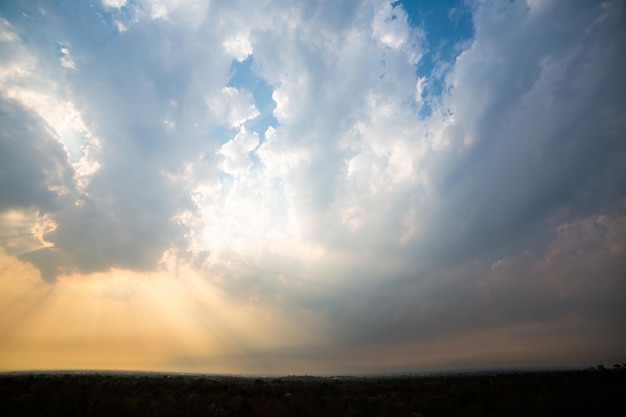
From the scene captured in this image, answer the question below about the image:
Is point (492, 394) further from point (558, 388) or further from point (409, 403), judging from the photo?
point (409, 403)

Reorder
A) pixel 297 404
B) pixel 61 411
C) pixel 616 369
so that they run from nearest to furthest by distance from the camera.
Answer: pixel 61 411 < pixel 297 404 < pixel 616 369

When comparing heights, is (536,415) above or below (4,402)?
below

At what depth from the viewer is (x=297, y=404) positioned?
2153 centimetres

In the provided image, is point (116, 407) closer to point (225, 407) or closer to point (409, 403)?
point (225, 407)

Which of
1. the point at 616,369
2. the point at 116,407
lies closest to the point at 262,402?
the point at 116,407

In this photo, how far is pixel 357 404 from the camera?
21828mm

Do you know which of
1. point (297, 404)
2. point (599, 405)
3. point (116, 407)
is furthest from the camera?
point (297, 404)

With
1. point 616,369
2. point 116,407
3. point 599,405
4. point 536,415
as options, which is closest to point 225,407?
point 116,407

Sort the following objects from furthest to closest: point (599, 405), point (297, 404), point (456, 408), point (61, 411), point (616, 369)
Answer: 1. point (616, 369)
2. point (297, 404)
3. point (456, 408)
4. point (61, 411)
5. point (599, 405)

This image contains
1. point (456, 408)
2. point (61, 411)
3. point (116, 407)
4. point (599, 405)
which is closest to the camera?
point (599, 405)

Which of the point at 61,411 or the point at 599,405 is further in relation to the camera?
the point at 61,411

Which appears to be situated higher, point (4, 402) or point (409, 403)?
point (4, 402)

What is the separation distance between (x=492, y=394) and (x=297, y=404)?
48.9 feet

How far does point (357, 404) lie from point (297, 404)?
4.56 m
